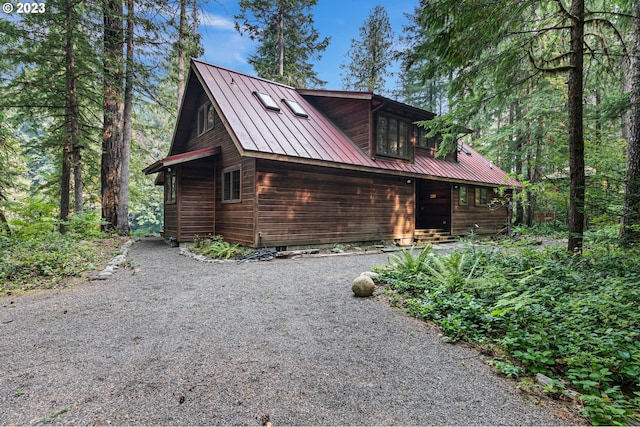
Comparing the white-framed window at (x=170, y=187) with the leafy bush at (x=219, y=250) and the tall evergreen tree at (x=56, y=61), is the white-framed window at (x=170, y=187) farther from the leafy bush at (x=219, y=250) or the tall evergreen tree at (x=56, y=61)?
the tall evergreen tree at (x=56, y=61)

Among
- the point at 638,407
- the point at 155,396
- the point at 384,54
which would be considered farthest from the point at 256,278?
the point at 384,54

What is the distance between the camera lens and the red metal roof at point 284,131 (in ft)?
26.6

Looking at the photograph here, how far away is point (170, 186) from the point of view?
36.3ft

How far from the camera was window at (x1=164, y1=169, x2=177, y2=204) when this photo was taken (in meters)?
10.5

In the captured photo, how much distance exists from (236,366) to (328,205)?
749 cm

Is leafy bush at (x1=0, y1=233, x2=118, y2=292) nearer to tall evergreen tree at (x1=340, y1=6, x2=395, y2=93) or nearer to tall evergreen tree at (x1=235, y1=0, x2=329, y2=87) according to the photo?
tall evergreen tree at (x1=235, y1=0, x2=329, y2=87)

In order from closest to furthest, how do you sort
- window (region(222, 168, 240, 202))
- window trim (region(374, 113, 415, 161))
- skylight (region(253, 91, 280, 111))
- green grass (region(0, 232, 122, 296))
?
1. green grass (region(0, 232, 122, 296))
2. window (region(222, 168, 240, 202))
3. skylight (region(253, 91, 280, 111))
4. window trim (region(374, 113, 415, 161))

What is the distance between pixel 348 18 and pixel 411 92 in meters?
7.80

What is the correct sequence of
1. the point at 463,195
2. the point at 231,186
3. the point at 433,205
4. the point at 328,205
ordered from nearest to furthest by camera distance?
1. the point at 231,186
2. the point at 328,205
3. the point at 463,195
4. the point at 433,205

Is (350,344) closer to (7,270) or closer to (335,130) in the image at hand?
(7,270)

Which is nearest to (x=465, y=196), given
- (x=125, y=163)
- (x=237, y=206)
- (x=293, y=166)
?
(x=293, y=166)

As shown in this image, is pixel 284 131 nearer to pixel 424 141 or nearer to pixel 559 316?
pixel 424 141

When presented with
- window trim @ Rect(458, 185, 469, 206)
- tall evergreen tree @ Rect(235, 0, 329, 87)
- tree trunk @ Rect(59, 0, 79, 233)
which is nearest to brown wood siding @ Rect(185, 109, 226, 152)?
tree trunk @ Rect(59, 0, 79, 233)

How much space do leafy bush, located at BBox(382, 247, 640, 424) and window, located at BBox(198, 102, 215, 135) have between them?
30.1 feet
